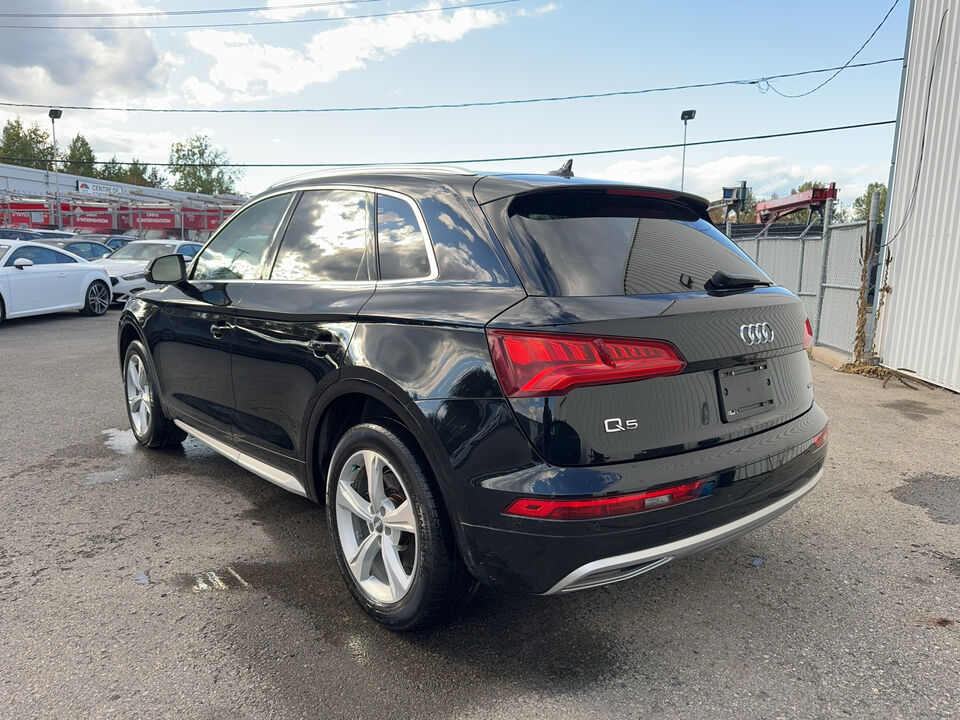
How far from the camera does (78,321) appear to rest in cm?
1378

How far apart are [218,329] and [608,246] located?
2.24 m

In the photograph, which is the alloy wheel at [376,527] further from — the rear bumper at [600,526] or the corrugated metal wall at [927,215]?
the corrugated metal wall at [927,215]

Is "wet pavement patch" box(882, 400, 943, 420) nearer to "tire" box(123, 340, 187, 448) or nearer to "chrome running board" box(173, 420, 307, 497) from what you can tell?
"chrome running board" box(173, 420, 307, 497)

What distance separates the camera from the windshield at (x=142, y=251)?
16.8 m

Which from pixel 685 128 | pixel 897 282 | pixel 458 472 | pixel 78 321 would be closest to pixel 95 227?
pixel 78 321

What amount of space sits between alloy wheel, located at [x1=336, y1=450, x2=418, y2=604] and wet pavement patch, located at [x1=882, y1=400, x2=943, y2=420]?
5.57m

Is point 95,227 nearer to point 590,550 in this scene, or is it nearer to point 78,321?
point 78,321

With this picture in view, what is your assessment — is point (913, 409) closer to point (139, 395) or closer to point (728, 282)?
point (728, 282)

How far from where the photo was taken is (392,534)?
287cm

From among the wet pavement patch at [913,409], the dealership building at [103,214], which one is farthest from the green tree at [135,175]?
the wet pavement patch at [913,409]

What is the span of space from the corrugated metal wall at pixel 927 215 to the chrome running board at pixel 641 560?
250 inches

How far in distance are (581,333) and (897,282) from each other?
796 centimetres

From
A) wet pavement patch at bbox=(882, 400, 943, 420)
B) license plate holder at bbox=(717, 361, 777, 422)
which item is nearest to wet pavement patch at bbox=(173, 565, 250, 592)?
license plate holder at bbox=(717, 361, 777, 422)

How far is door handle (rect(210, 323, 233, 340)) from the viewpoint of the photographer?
12.5 feet
